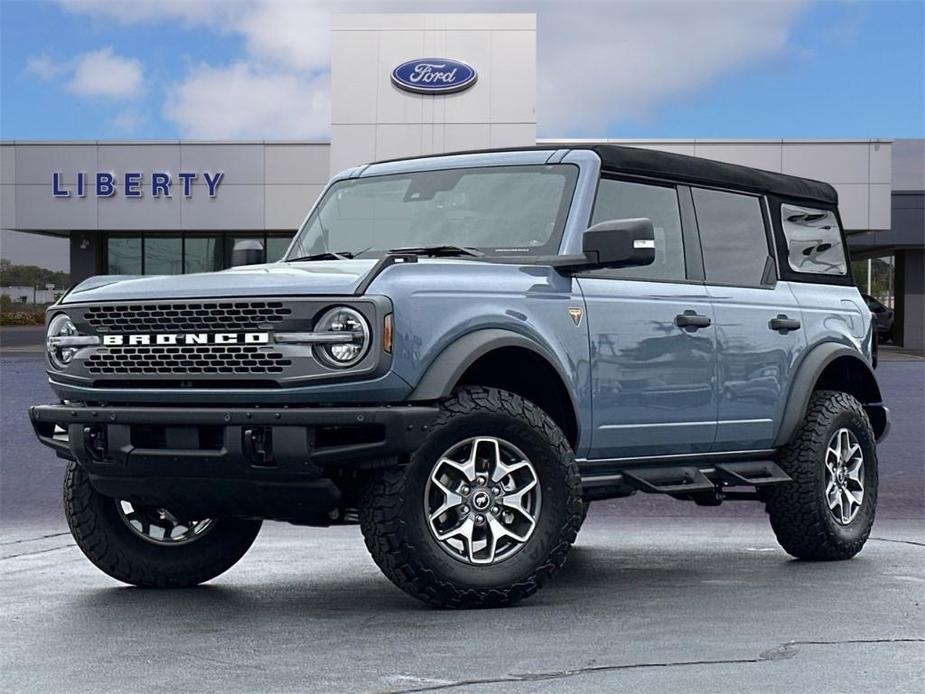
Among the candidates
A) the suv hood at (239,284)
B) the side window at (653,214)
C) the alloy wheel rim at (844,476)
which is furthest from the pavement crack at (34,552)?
the alloy wheel rim at (844,476)

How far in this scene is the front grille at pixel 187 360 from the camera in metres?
6.24

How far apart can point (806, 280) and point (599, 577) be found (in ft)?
7.96

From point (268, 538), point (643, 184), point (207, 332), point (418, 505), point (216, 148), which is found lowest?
point (268, 538)

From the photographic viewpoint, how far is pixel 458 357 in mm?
6340

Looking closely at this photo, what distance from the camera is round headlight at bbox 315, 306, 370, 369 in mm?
6117

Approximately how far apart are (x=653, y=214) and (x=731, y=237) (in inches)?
31.1

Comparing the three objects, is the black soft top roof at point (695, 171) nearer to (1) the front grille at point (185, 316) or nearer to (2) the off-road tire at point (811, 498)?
(2) the off-road tire at point (811, 498)

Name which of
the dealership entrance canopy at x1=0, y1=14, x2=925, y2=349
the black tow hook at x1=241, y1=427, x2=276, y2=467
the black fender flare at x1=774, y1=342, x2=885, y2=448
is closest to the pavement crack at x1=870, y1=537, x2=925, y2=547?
the black fender flare at x1=774, y1=342, x2=885, y2=448

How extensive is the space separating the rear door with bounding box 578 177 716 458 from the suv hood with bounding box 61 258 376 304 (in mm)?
1191

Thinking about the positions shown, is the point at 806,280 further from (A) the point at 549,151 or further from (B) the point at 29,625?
(B) the point at 29,625

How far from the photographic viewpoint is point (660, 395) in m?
7.53

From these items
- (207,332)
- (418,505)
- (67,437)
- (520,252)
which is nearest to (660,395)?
(520,252)

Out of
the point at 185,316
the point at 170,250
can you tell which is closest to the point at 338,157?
the point at 170,250

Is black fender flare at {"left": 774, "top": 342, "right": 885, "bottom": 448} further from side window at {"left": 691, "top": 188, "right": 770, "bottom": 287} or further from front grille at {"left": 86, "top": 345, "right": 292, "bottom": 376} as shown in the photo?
front grille at {"left": 86, "top": 345, "right": 292, "bottom": 376}
